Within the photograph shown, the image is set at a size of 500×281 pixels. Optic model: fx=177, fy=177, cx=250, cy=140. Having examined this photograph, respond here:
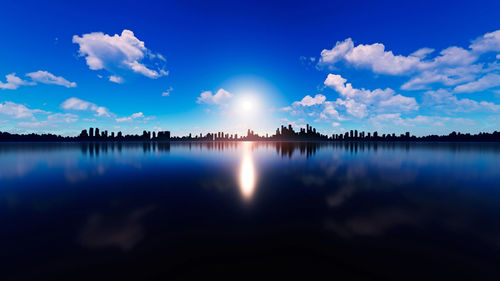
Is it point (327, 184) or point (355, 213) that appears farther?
point (327, 184)

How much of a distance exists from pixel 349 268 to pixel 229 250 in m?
5.85

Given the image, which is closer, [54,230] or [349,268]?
[349,268]

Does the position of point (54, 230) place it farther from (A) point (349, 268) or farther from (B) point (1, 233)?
(A) point (349, 268)

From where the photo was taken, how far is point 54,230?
38.3 ft

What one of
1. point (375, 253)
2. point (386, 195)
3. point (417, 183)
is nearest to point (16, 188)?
point (375, 253)

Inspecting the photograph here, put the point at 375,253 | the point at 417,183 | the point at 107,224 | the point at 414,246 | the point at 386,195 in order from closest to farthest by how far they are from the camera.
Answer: the point at 375,253, the point at 414,246, the point at 107,224, the point at 386,195, the point at 417,183

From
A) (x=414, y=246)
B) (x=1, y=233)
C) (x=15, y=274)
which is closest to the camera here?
(x=15, y=274)

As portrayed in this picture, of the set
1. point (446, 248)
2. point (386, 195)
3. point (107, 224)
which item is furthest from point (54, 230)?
point (386, 195)

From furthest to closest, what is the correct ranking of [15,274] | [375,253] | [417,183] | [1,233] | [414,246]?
[417,183] → [1,233] → [414,246] → [375,253] → [15,274]

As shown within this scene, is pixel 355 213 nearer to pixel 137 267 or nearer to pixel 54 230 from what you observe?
pixel 137 267

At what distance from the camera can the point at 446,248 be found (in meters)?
9.75

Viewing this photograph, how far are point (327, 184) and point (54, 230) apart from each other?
25.4 metres

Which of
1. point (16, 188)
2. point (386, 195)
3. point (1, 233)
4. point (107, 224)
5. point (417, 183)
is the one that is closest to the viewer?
point (1, 233)

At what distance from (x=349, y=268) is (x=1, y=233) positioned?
2075cm
